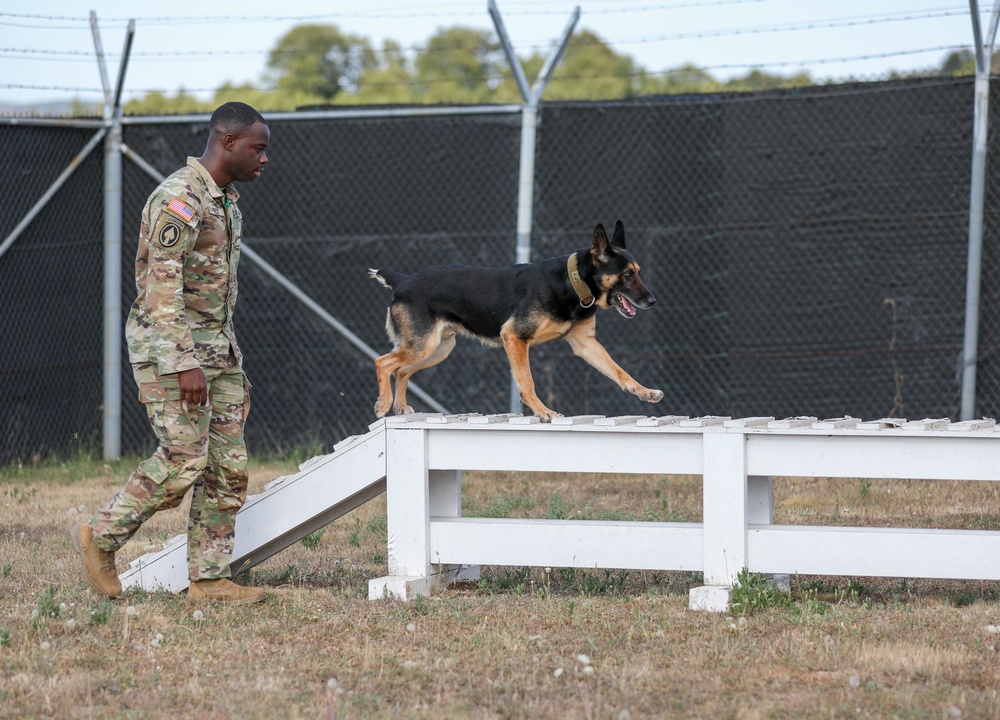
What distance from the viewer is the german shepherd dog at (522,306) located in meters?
5.91

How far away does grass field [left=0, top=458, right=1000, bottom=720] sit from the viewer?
3.70 m

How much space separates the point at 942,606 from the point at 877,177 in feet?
14.7

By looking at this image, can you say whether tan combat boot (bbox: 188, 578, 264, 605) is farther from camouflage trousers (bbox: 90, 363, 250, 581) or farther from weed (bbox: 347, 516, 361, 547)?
weed (bbox: 347, 516, 361, 547)

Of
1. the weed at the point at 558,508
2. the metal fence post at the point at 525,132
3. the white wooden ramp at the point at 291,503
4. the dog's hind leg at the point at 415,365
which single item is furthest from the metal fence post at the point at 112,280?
the white wooden ramp at the point at 291,503

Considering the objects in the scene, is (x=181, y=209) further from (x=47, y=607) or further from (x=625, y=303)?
(x=625, y=303)

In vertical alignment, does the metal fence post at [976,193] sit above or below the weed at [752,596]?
above

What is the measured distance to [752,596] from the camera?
4.85 metres

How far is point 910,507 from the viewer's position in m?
7.50

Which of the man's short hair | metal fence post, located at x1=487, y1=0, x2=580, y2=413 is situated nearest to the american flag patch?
the man's short hair

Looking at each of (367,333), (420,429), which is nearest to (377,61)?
(367,333)

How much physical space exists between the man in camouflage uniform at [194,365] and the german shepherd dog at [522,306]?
1294 millimetres

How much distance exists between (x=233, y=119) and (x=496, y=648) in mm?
2363

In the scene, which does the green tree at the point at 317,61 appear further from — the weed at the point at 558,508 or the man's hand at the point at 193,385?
the man's hand at the point at 193,385

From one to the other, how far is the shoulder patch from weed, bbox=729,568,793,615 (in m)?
2.61
